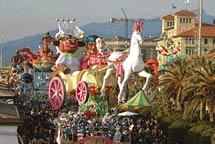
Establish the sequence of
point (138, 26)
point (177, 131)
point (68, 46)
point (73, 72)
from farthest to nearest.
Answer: point (73, 72)
point (68, 46)
point (177, 131)
point (138, 26)

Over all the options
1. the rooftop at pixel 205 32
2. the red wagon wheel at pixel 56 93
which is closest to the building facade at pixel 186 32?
the rooftop at pixel 205 32

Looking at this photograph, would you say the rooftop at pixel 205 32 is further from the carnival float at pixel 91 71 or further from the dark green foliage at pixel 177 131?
the dark green foliage at pixel 177 131

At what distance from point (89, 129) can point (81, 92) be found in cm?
385

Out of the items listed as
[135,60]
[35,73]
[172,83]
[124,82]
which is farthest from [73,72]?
[35,73]

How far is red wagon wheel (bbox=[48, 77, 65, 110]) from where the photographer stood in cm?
3039

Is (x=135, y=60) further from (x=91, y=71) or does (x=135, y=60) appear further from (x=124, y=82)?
(x=91, y=71)

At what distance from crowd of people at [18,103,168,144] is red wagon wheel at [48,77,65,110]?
2.86 ft

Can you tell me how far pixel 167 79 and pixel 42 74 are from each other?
10040 millimetres

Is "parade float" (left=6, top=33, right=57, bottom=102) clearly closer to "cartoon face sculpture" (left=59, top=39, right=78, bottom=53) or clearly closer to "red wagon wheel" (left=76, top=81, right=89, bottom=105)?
"cartoon face sculpture" (left=59, top=39, right=78, bottom=53)

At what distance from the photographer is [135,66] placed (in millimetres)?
27828

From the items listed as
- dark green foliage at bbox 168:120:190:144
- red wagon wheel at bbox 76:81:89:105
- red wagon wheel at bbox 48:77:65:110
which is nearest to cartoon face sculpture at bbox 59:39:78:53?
red wagon wheel at bbox 48:77:65:110

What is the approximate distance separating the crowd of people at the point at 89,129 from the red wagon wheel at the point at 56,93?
873mm

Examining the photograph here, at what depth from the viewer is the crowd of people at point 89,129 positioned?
26031mm

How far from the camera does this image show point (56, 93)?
30906mm
